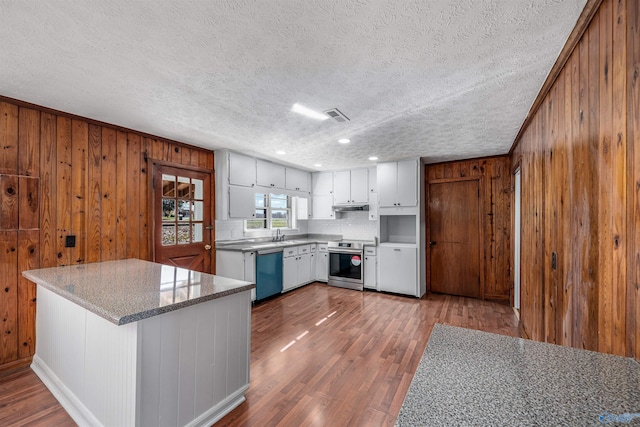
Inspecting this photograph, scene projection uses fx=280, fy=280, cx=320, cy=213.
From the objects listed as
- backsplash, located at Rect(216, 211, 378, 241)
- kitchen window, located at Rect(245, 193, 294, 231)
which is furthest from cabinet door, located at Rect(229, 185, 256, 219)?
kitchen window, located at Rect(245, 193, 294, 231)

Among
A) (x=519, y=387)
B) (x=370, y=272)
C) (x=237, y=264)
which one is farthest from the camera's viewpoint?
(x=370, y=272)

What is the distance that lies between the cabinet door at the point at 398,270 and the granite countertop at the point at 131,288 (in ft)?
10.9

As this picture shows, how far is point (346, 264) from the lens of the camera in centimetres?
530

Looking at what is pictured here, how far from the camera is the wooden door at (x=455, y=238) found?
4742 mm

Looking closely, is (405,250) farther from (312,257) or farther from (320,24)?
(320,24)

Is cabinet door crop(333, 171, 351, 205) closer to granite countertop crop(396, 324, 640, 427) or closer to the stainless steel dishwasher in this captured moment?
the stainless steel dishwasher

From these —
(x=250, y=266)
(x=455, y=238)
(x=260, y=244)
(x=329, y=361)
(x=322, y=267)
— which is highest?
(x=455, y=238)

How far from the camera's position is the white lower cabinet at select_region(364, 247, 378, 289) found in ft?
16.5

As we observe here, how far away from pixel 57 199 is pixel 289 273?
321 cm

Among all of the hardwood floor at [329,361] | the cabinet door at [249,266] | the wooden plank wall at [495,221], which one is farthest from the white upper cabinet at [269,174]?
the wooden plank wall at [495,221]

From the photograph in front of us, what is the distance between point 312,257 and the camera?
5.57 meters

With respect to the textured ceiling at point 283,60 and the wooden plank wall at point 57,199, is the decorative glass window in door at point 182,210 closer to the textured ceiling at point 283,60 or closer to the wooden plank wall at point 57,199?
the wooden plank wall at point 57,199

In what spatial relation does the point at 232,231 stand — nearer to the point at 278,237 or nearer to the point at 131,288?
the point at 278,237

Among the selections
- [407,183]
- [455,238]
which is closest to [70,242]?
[407,183]
